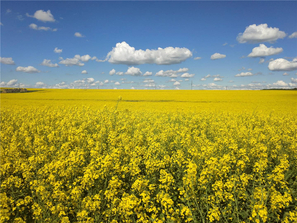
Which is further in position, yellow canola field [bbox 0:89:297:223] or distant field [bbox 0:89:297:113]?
distant field [bbox 0:89:297:113]

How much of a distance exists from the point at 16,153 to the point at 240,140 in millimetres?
7236

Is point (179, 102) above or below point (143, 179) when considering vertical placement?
above

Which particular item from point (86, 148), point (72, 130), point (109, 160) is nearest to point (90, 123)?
point (72, 130)

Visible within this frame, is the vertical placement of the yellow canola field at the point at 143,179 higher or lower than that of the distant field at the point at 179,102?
lower

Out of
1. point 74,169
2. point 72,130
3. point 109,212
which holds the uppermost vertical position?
point 72,130

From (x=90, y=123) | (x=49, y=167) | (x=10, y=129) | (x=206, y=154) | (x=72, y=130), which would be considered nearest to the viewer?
(x=49, y=167)

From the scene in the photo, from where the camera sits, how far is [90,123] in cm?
779

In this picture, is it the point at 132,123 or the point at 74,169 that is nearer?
the point at 74,169

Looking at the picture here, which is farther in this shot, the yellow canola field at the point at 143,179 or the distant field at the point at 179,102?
the distant field at the point at 179,102

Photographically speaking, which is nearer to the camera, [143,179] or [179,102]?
[143,179]

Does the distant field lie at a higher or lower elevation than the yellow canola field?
higher

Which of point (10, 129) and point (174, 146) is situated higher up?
point (10, 129)

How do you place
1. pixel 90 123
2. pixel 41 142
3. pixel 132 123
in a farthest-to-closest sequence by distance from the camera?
1. pixel 132 123
2. pixel 90 123
3. pixel 41 142

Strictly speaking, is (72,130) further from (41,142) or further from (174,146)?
(174,146)
